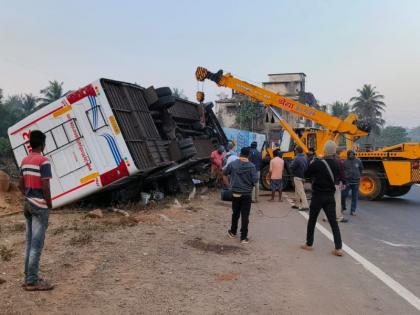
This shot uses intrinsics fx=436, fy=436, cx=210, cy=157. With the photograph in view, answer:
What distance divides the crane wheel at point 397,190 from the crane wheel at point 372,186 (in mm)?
738

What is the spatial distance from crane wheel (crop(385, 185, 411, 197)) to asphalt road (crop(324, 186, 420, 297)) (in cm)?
89

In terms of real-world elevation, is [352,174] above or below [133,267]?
above

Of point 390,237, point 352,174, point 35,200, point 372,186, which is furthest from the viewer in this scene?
point 372,186

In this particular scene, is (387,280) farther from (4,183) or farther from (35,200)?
(4,183)

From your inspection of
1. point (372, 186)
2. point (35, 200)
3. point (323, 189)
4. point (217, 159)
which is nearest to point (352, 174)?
point (372, 186)

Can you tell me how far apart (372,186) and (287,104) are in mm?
4143

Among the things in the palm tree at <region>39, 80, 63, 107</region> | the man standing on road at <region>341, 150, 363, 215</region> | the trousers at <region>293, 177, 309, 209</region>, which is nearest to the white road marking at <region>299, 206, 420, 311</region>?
the man standing on road at <region>341, 150, 363, 215</region>

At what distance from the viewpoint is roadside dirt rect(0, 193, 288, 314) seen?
14.3 feet

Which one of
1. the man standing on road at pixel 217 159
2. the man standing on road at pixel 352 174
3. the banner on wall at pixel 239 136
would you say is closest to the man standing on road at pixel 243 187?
the man standing on road at pixel 352 174

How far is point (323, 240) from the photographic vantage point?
309 inches

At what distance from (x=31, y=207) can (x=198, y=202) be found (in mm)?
7410

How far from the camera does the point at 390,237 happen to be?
8523mm

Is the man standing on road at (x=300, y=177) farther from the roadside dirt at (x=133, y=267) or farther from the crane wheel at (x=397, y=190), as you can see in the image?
the crane wheel at (x=397, y=190)

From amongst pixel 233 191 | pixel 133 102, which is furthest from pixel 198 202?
pixel 233 191
